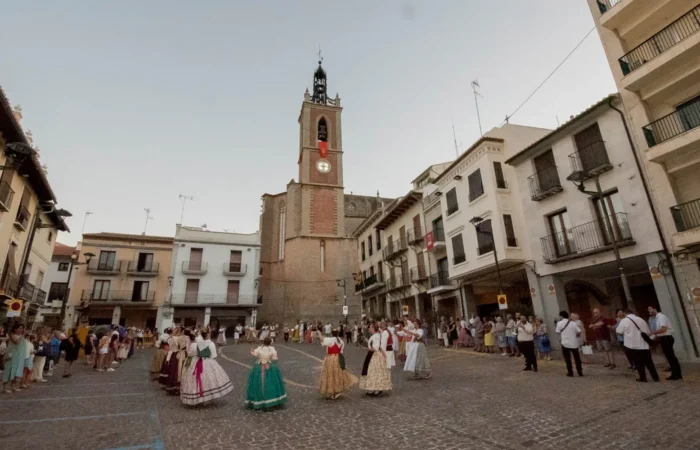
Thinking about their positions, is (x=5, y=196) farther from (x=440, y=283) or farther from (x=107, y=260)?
(x=440, y=283)

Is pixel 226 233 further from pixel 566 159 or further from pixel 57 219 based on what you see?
pixel 566 159

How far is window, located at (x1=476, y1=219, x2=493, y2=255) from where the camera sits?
1923 cm

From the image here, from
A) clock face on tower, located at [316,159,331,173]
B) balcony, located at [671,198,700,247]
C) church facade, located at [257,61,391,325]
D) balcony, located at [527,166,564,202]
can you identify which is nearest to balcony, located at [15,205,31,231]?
church facade, located at [257,61,391,325]

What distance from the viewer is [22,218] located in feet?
61.8

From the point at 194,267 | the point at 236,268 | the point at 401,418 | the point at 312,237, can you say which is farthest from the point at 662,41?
the point at 194,267

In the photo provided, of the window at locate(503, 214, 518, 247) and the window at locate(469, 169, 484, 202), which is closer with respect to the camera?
the window at locate(503, 214, 518, 247)

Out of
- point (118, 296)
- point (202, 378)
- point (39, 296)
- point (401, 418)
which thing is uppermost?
point (118, 296)

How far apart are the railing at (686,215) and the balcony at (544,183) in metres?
4.40

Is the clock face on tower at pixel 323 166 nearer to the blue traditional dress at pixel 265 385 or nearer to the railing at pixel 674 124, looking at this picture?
the railing at pixel 674 124

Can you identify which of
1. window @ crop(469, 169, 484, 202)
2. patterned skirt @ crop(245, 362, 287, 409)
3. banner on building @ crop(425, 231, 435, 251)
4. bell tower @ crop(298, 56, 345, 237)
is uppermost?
bell tower @ crop(298, 56, 345, 237)

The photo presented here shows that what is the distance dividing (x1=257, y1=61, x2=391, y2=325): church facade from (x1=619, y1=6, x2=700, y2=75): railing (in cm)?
2985

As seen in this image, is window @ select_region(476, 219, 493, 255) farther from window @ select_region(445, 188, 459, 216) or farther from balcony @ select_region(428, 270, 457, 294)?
balcony @ select_region(428, 270, 457, 294)

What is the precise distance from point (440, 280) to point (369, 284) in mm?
11301

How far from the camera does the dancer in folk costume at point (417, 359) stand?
1073 centimetres
